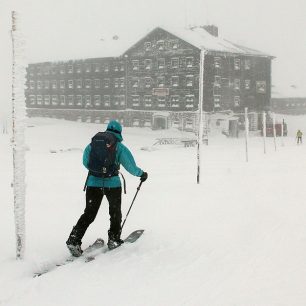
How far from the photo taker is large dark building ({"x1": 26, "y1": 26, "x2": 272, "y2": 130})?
43.2 metres

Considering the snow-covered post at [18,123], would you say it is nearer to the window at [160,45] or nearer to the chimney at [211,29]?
the window at [160,45]

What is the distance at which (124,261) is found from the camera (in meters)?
5.64

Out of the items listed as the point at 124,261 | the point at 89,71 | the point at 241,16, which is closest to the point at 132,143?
the point at 89,71

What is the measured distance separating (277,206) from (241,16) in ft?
392

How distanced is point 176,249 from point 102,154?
1.66 meters

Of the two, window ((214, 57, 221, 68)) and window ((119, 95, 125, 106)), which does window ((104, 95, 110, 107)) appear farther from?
window ((214, 57, 221, 68))

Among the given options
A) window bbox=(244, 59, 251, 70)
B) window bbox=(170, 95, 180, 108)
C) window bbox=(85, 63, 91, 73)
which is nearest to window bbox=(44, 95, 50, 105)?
window bbox=(85, 63, 91, 73)

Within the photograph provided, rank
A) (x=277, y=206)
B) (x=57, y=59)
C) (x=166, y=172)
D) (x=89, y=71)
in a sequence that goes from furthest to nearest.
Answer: (x=57, y=59), (x=89, y=71), (x=166, y=172), (x=277, y=206)

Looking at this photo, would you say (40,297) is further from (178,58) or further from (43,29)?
(43,29)

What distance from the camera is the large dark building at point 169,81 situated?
43.2m

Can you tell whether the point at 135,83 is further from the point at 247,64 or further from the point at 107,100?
the point at 247,64


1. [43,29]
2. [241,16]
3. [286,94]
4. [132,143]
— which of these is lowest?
[132,143]

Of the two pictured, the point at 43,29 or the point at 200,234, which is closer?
the point at 200,234

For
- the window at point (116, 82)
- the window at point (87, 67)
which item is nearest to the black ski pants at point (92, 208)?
the window at point (116, 82)
